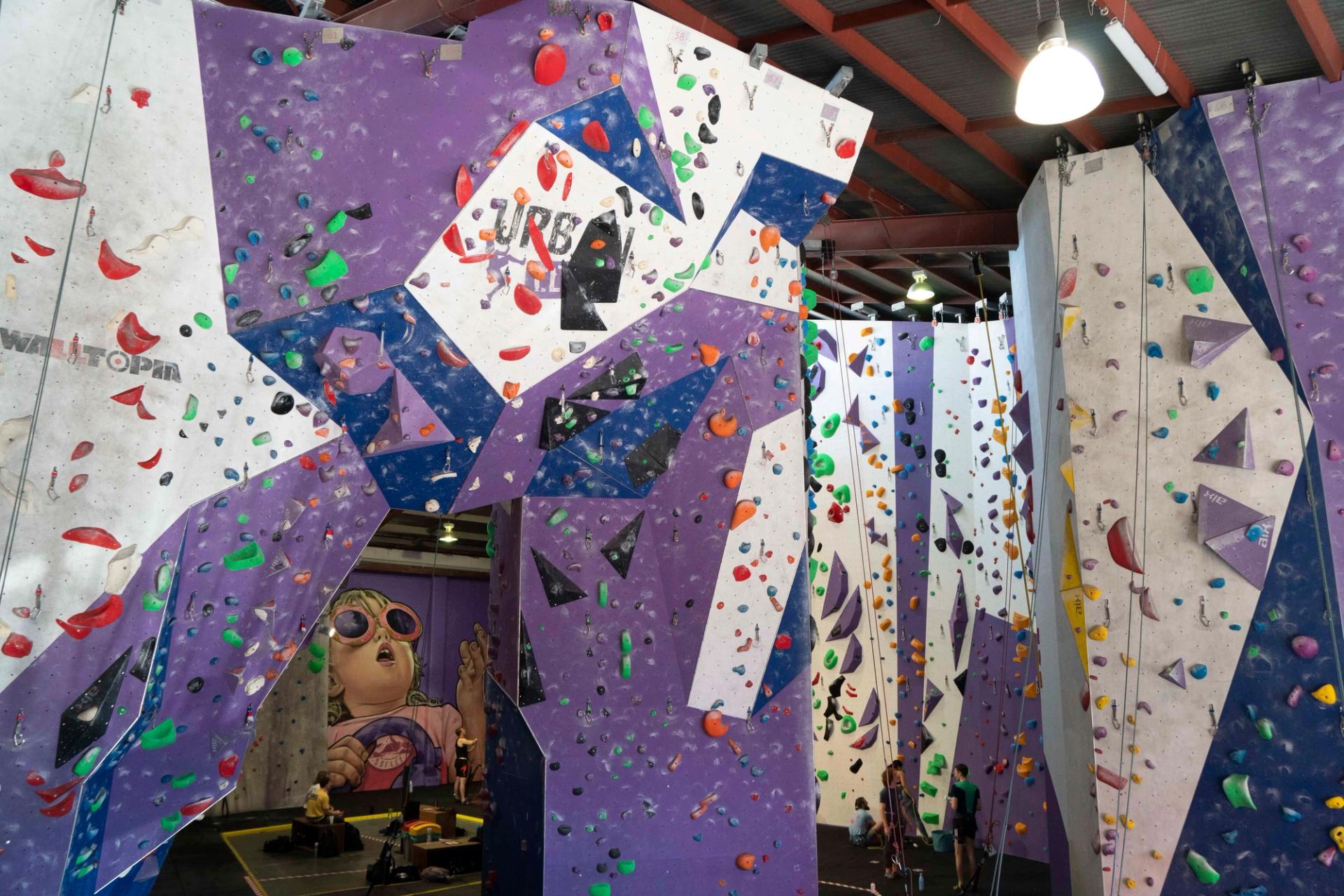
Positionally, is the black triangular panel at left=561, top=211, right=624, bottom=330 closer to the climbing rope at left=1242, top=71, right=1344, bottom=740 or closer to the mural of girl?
the climbing rope at left=1242, top=71, right=1344, bottom=740

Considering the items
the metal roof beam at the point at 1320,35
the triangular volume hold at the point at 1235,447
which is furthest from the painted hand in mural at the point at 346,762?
the metal roof beam at the point at 1320,35

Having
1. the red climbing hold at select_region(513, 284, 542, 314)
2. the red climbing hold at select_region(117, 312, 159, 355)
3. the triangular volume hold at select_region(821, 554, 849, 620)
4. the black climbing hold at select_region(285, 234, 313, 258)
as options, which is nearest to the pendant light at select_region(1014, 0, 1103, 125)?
the red climbing hold at select_region(513, 284, 542, 314)

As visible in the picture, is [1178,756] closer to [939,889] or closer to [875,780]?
[939,889]

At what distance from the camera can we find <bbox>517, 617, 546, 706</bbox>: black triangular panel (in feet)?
17.4

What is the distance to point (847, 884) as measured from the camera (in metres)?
7.91

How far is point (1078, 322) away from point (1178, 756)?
8.75ft

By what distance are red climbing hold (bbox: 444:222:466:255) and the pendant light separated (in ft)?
8.48

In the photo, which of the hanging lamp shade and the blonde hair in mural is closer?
the hanging lamp shade

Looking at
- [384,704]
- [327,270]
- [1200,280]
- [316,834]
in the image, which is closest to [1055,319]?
[1200,280]

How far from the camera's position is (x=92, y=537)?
400cm

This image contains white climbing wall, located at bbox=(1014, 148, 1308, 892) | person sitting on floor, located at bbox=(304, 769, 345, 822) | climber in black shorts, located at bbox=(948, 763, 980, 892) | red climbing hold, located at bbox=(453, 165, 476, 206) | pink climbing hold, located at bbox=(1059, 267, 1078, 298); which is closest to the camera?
red climbing hold, located at bbox=(453, 165, 476, 206)

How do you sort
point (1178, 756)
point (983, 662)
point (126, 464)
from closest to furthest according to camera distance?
point (126, 464)
point (1178, 756)
point (983, 662)

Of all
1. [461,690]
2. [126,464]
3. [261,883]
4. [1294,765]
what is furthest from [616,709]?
[461,690]

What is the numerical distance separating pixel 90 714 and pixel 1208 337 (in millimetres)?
6050
